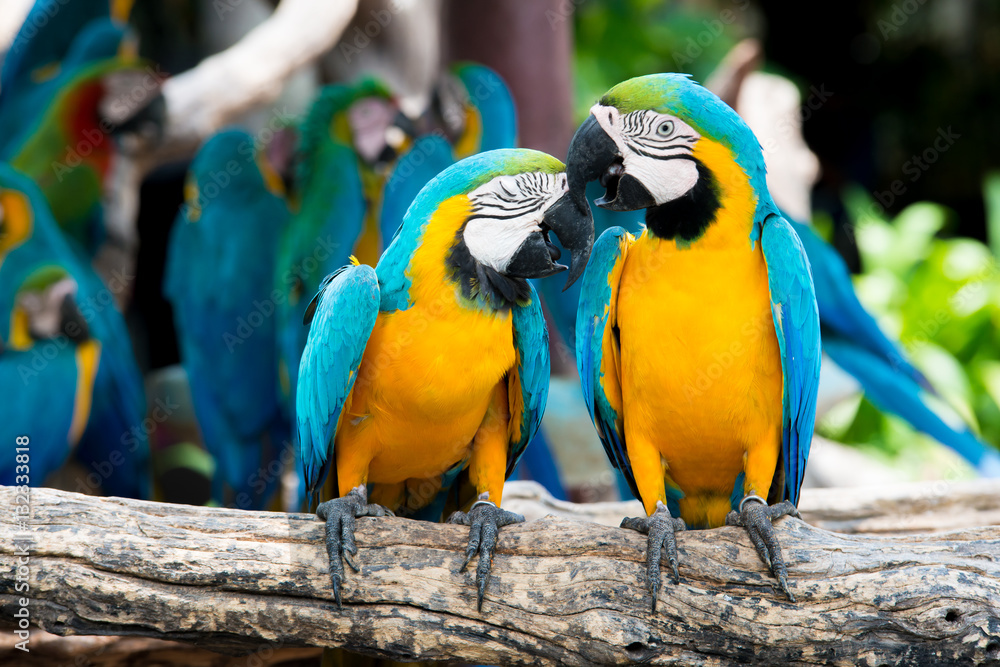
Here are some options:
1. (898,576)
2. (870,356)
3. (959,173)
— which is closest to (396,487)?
(898,576)

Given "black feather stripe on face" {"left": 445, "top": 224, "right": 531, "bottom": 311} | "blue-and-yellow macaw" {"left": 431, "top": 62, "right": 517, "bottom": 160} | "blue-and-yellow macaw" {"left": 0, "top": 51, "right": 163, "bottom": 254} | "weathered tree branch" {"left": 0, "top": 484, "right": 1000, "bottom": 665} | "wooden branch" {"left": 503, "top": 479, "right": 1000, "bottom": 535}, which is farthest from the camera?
"blue-and-yellow macaw" {"left": 0, "top": 51, "right": 163, "bottom": 254}

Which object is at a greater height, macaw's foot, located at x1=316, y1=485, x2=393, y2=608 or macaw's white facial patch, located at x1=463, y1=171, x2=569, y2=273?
macaw's white facial patch, located at x1=463, y1=171, x2=569, y2=273

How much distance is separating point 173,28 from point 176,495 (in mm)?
3364

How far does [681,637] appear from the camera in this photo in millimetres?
1648

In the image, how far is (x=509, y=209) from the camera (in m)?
1.71

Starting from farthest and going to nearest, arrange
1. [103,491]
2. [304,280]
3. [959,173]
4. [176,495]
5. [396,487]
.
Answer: [959,173] → [176,495] → [103,491] → [304,280] → [396,487]

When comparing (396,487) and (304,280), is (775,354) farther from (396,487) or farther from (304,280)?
(304,280)

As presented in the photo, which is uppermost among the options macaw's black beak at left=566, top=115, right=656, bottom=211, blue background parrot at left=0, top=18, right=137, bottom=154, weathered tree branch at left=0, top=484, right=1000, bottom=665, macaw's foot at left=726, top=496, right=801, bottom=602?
blue background parrot at left=0, top=18, right=137, bottom=154

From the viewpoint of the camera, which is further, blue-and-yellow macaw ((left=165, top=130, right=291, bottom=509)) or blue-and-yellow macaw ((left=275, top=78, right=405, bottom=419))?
blue-and-yellow macaw ((left=165, top=130, right=291, bottom=509))

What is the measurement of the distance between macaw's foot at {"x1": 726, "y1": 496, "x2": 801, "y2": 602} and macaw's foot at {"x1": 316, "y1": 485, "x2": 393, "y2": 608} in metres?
0.77

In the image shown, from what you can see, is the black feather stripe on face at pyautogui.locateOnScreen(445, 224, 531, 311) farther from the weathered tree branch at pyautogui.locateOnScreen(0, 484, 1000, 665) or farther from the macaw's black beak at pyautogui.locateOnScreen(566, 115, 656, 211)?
the weathered tree branch at pyautogui.locateOnScreen(0, 484, 1000, 665)

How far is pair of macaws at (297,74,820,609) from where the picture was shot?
5.58 feet

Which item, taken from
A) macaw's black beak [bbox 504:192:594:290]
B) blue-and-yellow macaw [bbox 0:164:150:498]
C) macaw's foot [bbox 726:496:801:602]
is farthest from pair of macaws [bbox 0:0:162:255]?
macaw's foot [bbox 726:496:801:602]

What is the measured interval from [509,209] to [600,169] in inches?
7.7
